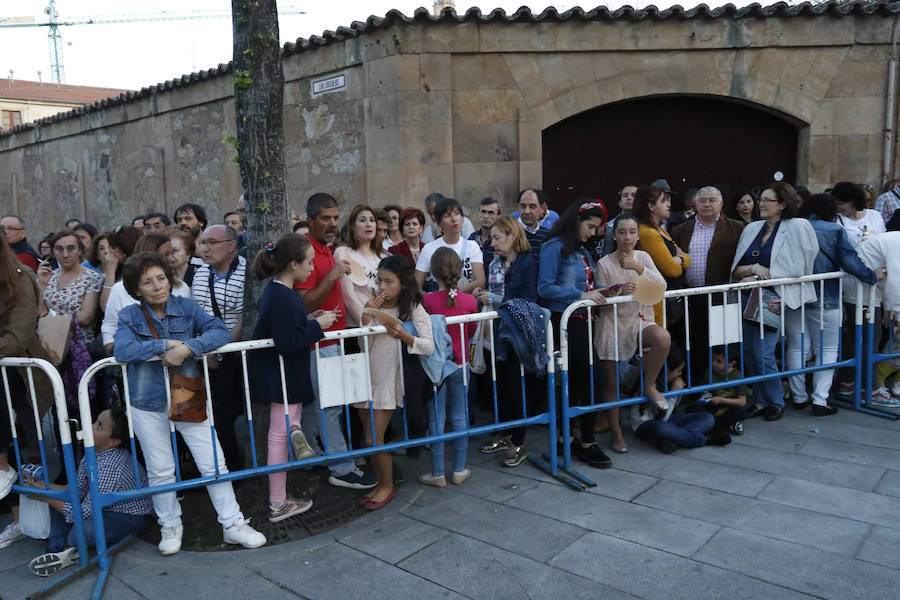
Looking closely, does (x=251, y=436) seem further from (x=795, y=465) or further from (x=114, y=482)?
(x=795, y=465)

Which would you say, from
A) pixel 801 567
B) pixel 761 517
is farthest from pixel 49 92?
pixel 801 567

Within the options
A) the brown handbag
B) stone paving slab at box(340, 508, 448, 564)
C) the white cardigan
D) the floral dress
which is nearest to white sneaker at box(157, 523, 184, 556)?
the brown handbag

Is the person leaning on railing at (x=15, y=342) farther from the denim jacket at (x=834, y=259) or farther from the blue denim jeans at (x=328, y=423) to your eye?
the denim jacket at (x=834, y=259)

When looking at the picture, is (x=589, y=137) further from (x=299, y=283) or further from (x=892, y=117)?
(x=299, y=283)

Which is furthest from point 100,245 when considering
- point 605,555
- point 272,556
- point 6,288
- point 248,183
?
point 605,555

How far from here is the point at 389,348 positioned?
434cm

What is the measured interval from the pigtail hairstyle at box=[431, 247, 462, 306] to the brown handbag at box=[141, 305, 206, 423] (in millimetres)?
1625

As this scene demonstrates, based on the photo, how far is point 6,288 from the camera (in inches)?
160

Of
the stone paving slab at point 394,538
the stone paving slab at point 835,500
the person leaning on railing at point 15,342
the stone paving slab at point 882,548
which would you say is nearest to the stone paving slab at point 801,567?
the stone paving slab at point 882,548

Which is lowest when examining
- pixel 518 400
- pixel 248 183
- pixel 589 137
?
pixel 518 400

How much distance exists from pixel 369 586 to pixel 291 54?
9141 mm

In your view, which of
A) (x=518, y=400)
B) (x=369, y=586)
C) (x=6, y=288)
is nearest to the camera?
(x=369, y=586)

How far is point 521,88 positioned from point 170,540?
7608mm

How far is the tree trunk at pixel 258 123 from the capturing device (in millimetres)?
4414
